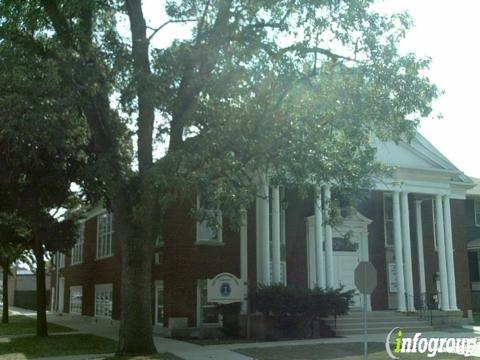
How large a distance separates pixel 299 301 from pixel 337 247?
604 centimetres

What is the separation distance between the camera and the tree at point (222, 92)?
13742 mm

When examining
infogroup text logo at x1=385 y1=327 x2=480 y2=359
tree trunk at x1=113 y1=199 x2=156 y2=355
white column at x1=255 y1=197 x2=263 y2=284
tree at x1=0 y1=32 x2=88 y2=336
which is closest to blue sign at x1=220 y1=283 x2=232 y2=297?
white column at x1=255 y1=197 x2=263 y2=284

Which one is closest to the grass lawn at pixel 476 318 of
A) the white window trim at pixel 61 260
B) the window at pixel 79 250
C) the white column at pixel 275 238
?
the white column at pixel 275 238

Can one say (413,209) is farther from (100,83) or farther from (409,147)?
(100,83)

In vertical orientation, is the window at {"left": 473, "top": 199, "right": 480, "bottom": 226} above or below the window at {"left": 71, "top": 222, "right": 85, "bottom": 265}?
above

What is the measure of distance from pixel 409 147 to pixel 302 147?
11679 millimetres

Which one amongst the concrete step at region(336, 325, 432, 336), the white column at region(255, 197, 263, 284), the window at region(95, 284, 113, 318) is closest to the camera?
the concrete step at region(336, 325, 432, 336)

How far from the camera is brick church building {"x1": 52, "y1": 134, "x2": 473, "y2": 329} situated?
2189 centimetres

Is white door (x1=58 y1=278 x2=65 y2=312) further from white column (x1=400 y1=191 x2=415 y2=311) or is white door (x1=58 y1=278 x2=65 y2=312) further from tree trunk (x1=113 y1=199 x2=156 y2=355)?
tree trunk (x1=113 y1=199 x2=156 y2=355)

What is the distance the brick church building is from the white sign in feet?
0.14

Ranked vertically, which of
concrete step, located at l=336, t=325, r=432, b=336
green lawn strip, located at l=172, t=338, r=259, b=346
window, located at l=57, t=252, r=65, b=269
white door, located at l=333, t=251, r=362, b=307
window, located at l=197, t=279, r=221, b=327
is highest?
window, located at l=57, t=252, r=65, b=269

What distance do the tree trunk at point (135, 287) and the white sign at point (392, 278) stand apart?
13370 millimetres

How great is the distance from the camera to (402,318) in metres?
22.3

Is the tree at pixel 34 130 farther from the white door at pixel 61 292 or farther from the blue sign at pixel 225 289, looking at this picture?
the white door at pixel 61 292
